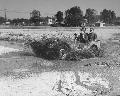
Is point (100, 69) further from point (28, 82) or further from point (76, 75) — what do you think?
point (28, 82)

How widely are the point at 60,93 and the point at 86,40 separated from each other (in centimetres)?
1023

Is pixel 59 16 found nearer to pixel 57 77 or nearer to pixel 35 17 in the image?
pixel 35 17

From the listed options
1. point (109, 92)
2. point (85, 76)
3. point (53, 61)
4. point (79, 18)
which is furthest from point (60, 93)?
point (79, 18)

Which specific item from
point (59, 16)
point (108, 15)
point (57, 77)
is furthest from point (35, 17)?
point (57, 77)

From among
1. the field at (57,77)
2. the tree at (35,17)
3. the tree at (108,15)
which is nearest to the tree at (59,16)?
the tree at (35,17)

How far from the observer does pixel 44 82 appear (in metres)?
10.1

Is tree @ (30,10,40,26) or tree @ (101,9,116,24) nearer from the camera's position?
tree @ (30,10,40,26)

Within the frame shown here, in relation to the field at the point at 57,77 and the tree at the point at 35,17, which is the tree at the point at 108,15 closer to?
the tree at the point at 35,17

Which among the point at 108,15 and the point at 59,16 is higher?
the point at 108,15

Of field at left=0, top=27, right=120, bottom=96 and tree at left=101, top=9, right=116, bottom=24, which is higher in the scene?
tree at left=101, top=9, right=116, bottom=24

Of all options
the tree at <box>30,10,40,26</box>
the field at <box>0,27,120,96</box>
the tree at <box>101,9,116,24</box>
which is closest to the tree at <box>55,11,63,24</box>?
the tree at <box>30,10,40,26</box>

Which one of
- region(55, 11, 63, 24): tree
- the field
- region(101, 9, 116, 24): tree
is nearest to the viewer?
the field

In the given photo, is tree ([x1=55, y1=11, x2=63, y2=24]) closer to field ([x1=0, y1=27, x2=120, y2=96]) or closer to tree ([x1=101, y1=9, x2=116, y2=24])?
tree ([x1=101, y1=9, x2=116, y2=24])

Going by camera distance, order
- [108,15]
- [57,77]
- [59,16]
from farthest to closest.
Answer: [108,15] < [59,16] < [57,77]
